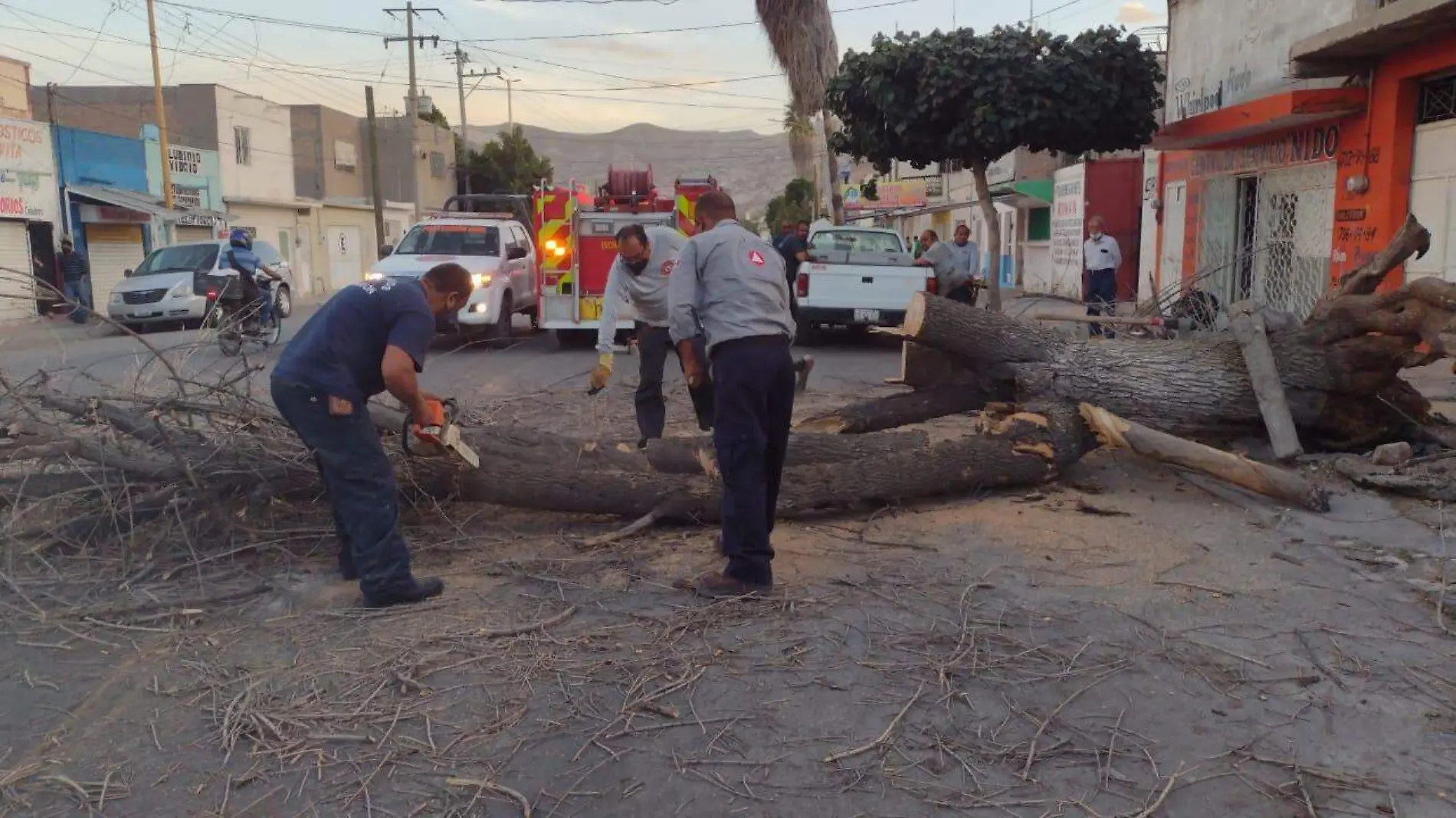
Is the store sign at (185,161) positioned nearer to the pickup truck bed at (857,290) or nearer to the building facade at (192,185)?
the building facade at (192,185)

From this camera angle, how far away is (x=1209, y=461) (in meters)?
5.38

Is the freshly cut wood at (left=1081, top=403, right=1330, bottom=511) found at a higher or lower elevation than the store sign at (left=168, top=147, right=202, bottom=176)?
lower

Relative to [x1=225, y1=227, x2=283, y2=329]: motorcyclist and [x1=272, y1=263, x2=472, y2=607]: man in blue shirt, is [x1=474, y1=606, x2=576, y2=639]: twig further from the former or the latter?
[x1=225, y1=227, x2=283, y2=329]: motorcyclist

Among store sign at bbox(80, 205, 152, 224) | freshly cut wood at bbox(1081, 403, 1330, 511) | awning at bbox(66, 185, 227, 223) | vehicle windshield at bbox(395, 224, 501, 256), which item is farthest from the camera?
store sign at bbox(80, 205, 152, 224)

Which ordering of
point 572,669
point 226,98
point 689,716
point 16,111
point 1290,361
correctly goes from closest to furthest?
point 689,716, point 572,669, point 1290,361, point 16,111, point 226,98

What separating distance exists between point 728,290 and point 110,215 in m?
26.7

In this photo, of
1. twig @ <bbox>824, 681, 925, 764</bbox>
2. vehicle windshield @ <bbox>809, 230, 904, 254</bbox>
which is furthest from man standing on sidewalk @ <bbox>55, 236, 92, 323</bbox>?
twig @ <bbox>824, 681, 925, 764</bbox>

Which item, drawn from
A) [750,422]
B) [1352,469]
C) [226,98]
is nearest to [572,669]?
[750,422]

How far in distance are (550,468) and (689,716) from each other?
1.97 meters

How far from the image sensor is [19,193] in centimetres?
2284

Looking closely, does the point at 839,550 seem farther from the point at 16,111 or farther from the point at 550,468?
the point at 16,111

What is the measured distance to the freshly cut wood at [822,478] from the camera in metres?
4.93

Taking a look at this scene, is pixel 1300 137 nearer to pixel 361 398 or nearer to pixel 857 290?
pixel 857 290

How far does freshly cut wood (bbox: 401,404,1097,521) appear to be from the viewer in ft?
16.2
